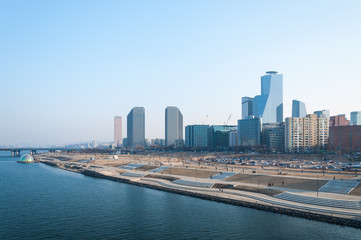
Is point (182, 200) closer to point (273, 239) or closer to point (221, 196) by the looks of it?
point (221, 196)

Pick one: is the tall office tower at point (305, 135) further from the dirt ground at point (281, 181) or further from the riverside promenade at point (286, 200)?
the riverside promenade at point (286, 200)

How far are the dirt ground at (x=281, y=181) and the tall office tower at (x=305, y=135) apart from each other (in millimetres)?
103569

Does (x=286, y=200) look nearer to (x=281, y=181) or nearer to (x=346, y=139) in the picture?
(x=281, y=181)

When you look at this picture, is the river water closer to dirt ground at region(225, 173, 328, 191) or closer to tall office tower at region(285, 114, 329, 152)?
dirt ground at region(225, 173, 328, 191)

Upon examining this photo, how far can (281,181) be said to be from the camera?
58875 mm

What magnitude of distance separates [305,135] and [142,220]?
472ft

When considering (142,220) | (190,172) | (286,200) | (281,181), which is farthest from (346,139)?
(142,220)

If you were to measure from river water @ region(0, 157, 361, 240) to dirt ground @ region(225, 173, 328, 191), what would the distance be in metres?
14.4

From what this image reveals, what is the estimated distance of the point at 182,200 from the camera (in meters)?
52.7

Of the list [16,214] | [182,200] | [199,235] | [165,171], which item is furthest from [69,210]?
[165,171]

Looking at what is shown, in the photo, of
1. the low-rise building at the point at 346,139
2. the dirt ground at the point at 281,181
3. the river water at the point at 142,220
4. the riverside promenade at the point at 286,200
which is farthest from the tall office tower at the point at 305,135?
the river water at the point at 142,220

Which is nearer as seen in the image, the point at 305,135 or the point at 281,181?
the point at 281,181

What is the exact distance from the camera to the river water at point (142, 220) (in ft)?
113

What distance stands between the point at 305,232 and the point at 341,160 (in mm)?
85120
